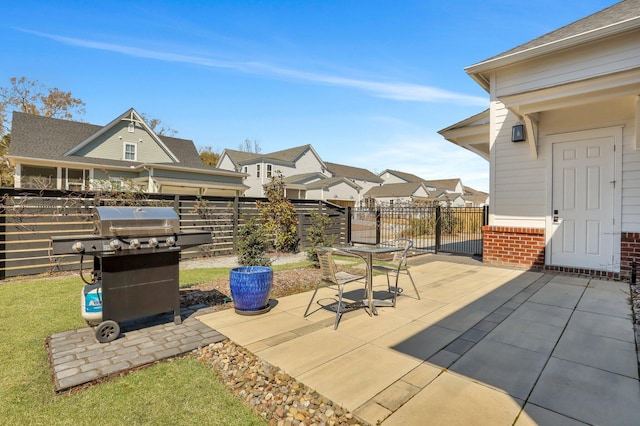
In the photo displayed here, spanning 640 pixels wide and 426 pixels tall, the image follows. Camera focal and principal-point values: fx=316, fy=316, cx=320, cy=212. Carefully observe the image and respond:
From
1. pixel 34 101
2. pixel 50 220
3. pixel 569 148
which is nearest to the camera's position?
pixel 569 148

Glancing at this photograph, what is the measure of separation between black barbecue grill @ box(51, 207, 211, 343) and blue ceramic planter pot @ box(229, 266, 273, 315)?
0.69 metres

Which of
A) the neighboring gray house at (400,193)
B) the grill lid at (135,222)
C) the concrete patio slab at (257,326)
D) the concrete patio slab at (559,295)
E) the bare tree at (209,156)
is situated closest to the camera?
the grill lid at (135,222)

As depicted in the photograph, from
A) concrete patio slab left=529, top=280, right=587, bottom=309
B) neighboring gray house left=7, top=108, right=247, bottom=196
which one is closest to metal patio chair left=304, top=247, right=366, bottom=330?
concrete patio slab left=529, top=280, right=587, bottom=309

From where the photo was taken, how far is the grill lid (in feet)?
11.1

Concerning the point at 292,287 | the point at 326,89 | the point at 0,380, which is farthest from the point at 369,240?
the point at 0,380

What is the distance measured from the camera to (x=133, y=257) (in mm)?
3527

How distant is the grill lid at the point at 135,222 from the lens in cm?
338

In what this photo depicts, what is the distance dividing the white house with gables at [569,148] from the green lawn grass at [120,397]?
6.97 m

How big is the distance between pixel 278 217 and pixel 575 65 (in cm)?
850

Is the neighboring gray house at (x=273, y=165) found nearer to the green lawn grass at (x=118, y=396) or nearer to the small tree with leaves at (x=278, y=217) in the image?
the small tree with leaves at (x=278, y=217)

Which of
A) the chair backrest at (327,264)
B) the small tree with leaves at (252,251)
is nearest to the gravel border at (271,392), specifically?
the chair backrest at (327,264)

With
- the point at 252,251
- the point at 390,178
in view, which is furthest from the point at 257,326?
the point at 390,178

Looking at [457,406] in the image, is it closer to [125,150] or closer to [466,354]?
[466,354]

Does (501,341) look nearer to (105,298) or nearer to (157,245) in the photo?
(157,245)
